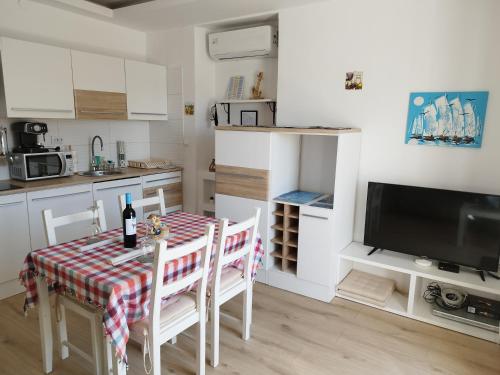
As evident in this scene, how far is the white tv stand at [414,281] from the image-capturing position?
249cm

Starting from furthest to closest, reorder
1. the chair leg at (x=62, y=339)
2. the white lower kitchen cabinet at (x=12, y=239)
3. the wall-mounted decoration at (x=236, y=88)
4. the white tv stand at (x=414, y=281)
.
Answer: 1. the wall-mounted decoration at (x=236, y=88)
2. the white lower kitchen cabinet at (x=12, y=239)
3. the white tv stand at (x=414, y=281)
4. the chair leg at (x=62, y=339)

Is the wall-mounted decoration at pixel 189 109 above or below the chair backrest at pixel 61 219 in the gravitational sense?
above

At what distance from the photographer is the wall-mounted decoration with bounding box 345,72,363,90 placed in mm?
3043

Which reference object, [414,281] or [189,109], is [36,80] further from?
[414,281]

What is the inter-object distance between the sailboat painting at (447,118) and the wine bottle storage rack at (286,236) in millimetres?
1141

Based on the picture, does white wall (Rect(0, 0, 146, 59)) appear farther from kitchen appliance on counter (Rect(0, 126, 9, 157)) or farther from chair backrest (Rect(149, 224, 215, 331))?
chair backrest (Rect(149, 224, 215, 331))

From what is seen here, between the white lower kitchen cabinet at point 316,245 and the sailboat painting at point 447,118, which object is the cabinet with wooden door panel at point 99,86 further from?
the sailboat painting at point 447,118

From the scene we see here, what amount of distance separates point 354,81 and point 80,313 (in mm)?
Result: 2678

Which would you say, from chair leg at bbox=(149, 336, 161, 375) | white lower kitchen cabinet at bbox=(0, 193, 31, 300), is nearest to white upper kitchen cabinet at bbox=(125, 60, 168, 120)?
white lower kitchen cabinet at bbox=(0, 193, 31, 300)

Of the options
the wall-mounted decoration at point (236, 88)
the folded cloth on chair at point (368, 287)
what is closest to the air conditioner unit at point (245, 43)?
the wall-mounted decoration at point (236, 88)

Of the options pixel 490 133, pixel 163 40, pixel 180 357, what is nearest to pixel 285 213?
pixel 180 357

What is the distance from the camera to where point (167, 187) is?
161 inches

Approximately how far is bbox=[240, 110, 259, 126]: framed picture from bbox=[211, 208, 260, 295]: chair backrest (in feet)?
6.20

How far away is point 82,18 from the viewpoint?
3.69m
